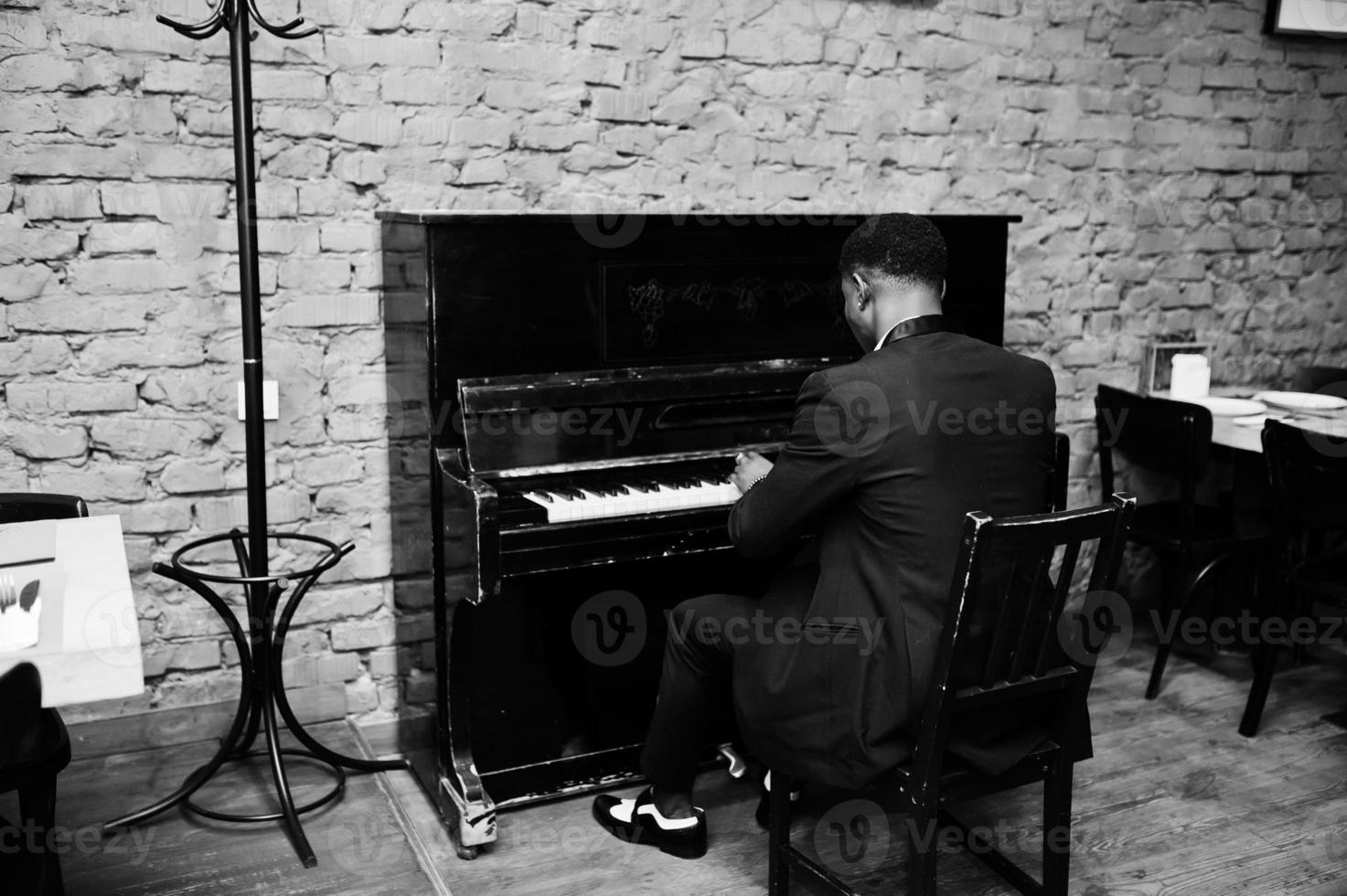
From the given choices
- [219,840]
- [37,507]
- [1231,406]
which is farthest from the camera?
[1231,406]

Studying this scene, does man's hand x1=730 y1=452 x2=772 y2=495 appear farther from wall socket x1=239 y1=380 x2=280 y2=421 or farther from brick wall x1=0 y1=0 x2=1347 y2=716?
wall socket x1=239 y1=380 x2=280 y2=421

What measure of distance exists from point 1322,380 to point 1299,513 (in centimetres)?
121

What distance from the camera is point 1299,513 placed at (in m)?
3.25

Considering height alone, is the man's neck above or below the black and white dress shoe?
above

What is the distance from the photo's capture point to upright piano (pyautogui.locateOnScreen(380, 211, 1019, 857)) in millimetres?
2611

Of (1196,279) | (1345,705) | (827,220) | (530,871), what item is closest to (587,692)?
(530,871)

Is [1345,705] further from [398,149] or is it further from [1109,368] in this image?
[398,149]

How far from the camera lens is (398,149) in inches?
119

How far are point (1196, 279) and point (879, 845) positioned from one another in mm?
2543

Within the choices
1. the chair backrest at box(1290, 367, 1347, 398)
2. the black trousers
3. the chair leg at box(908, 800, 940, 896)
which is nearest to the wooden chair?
the chair leg at box(908, 800, 940, 896)

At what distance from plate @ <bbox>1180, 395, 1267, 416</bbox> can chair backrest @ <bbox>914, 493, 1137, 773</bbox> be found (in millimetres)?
1843

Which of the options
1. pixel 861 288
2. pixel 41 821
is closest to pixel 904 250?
pixel 861 288

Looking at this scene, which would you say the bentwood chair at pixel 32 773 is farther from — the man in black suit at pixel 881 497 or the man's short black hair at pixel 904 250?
the man's short black hair at pixel 904 250

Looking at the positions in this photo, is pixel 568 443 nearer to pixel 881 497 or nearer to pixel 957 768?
pixel 881 497
